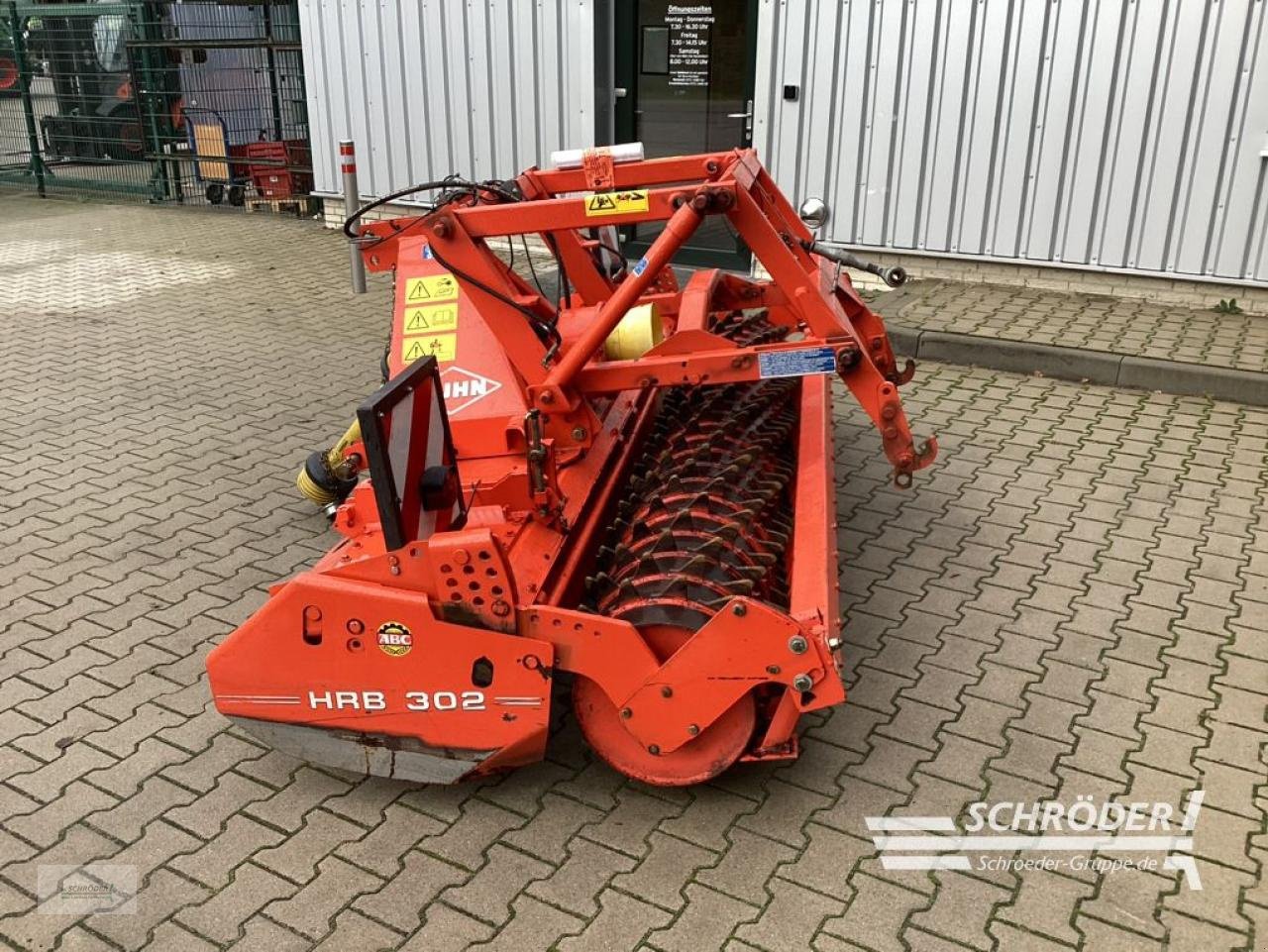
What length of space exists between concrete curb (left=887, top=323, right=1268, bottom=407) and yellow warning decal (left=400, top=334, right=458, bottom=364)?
13.3ft

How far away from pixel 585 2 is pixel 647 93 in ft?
2.86

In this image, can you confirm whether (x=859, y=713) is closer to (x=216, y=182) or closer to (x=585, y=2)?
(x=585, y=2)

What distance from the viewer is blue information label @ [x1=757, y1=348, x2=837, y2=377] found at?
3822 mm

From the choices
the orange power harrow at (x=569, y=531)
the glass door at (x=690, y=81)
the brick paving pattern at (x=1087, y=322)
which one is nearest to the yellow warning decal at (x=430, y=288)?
the orange power harrow at (x=569, y=531)

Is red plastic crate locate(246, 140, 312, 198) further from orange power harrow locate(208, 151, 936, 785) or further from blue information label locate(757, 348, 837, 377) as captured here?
blue information label locate(757, 348, 837, 377)

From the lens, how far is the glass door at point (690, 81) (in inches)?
342

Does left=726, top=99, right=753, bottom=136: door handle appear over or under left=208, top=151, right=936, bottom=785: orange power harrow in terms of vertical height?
over

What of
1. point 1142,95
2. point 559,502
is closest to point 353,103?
point 1142,95

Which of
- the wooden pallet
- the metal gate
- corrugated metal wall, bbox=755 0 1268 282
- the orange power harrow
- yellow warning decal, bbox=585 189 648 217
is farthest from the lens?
the wooden pallet

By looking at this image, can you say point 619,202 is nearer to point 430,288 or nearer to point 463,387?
point 463,387

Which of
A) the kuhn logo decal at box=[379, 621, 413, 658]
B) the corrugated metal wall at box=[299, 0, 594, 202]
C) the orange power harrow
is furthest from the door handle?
the kuhn logo decal at box=[379, 621, 413, 658]

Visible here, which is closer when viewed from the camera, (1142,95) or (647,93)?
(1142,95)

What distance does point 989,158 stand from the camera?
806 centimetres

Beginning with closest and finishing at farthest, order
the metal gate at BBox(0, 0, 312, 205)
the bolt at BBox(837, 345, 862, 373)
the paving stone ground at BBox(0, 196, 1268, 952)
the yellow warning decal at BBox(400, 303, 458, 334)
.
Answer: the paving stone ground at BBox(0, 196, 1268, 952) → the bolt at BBox(837, 345, 862, 373) → the yellow warning decal at BBox(400, 303, 458, 334) → the metal gate at BBox(0, 0, 312, 205)
